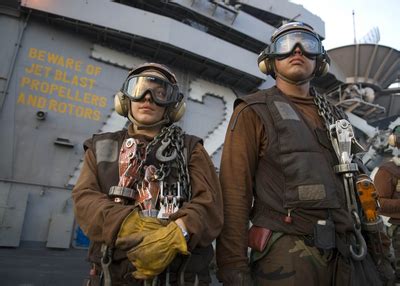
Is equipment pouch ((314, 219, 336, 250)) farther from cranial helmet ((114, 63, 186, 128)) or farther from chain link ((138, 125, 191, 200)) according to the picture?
cranial helmet ((114, 63, 186, 128))

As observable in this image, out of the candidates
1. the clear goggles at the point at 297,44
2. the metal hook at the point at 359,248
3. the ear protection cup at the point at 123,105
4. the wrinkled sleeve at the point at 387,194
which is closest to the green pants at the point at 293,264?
the metal hook at the point at 359,248

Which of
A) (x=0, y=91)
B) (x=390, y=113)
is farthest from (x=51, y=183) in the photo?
(x=390, y=113)

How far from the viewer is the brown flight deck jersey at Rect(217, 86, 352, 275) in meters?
1.62

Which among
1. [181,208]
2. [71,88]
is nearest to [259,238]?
[181,208]

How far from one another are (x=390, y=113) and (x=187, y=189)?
24.5 m

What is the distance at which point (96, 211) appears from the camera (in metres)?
1.57

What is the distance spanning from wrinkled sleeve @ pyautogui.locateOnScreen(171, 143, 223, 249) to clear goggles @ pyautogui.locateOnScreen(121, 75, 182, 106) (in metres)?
0.49

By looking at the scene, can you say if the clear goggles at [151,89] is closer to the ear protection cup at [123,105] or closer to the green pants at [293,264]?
the ear protection cup at [123,105]

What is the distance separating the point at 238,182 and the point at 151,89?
94 cm

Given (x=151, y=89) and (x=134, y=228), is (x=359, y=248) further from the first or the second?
(x=151, y=89)

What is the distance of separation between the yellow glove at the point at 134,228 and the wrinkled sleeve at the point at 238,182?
411 millimetres

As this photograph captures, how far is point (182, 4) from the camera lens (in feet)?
34.6

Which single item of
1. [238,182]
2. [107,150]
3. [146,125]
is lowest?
[238,182]

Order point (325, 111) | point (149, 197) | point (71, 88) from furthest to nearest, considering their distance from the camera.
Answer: point (71, 88) < point (325, 111) < point (149, 197)
